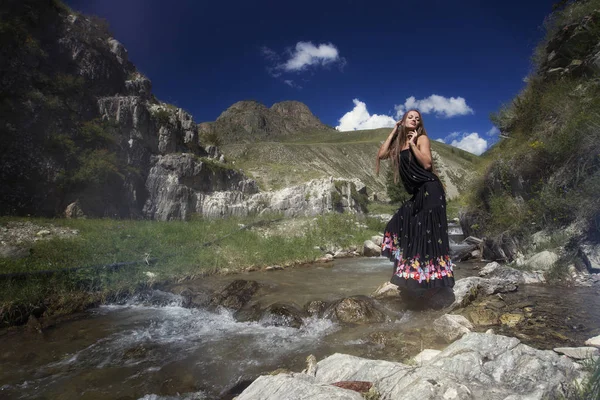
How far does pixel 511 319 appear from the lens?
14.9 ft

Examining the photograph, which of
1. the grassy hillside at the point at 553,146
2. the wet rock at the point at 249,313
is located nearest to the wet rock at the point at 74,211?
the wet rock at the point at 249,313

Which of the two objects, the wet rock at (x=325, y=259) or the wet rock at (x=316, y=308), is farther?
the wet rock at (x=325, y=259)

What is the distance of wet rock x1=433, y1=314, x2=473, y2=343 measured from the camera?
13.3 ft

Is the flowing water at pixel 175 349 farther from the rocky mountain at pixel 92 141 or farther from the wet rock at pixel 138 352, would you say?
the rocky mountain at pixel 92 141

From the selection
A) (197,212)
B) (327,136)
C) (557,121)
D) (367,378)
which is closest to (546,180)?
(557,121)

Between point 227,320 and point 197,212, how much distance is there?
1512cm

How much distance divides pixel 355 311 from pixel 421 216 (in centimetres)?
223

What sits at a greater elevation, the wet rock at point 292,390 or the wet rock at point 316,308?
the wet rock at point 292,390

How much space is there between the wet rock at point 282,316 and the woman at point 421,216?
2.14 meters

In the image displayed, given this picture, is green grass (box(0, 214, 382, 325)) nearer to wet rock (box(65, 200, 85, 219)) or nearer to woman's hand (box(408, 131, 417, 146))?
wet rock (box(65, 200, 85, 219))

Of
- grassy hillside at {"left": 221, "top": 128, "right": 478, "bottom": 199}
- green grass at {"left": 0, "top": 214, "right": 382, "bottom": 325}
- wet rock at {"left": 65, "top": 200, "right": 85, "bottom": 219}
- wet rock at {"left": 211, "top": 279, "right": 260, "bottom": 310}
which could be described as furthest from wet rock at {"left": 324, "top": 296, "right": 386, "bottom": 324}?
wet rock at {"left": 65, "top": 200, "right": 85, "bottom": 219}

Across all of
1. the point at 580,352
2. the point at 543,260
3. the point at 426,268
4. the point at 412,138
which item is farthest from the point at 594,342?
the point at 543,260

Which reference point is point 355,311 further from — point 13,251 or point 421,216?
point 13,251

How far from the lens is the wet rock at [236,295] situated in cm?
725
